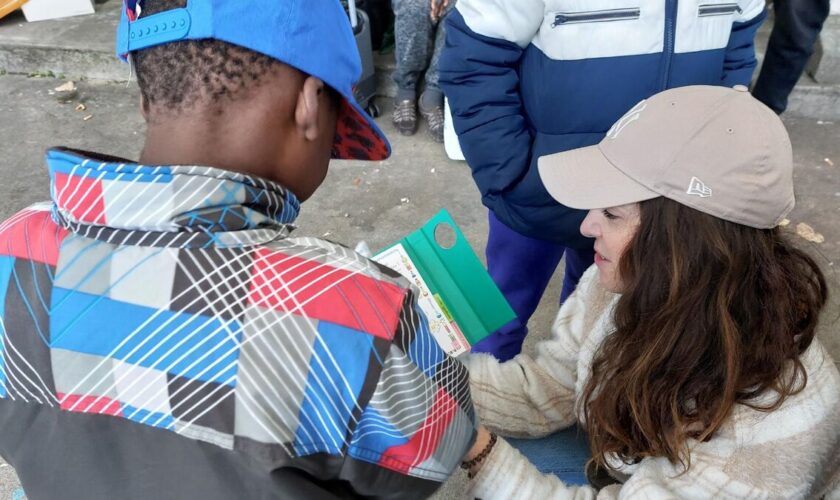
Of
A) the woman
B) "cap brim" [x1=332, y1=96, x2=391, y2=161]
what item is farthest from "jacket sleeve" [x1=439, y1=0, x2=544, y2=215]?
Result: "cap brim" [x1=332, y1=96, x2=391, y2=161]

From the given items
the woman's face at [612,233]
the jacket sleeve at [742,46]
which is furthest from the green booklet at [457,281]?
the jacket sleeve at [742,46]

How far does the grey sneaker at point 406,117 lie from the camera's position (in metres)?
3.78

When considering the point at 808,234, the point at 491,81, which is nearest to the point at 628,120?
the point at 491,81

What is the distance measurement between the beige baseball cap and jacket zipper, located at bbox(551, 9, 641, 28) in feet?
1.22

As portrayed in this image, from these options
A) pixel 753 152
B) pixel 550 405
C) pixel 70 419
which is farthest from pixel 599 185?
pixel 70 419

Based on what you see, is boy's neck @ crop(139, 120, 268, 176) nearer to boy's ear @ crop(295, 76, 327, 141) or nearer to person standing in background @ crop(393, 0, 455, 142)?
boy's ear @ crop(295, 76, 327, 141)

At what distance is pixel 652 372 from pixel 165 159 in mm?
967

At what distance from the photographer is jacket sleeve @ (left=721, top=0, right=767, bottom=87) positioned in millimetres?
1717

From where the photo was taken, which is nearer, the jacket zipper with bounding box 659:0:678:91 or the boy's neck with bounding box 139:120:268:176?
the boy's neck with bounding box 139:120:268:176

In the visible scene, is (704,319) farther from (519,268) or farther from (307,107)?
A: (519,268)

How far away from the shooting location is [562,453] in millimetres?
1589

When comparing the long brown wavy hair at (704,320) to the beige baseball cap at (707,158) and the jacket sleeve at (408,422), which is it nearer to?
the beige baseball cap at (707,158)

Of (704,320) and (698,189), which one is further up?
(698,189)

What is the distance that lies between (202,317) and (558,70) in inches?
48.4
